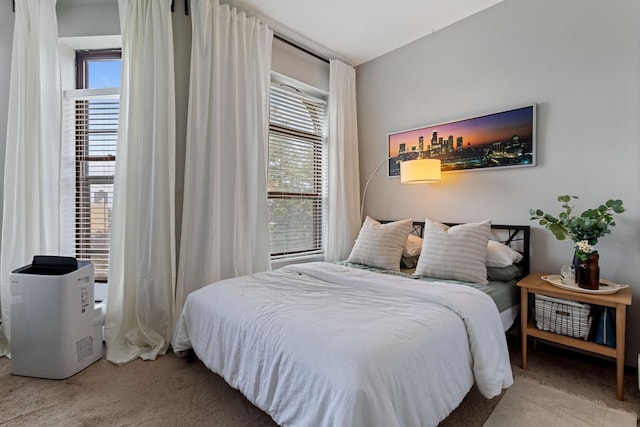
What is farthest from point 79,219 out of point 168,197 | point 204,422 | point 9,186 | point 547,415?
point 547,415

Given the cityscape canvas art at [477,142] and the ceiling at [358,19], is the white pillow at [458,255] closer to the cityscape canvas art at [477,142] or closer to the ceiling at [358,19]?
the cityscape canvas art at [477,142]

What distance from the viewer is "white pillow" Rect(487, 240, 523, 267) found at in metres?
2.28

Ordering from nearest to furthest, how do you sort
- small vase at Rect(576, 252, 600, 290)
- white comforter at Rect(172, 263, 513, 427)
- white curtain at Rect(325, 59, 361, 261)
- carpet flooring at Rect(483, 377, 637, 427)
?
1. white comforter at Rect(172, 263, 513, 427)
2. carpet flooring at Rect(483, 377, 637, 427)
3. small vase at Rect(576, 252, 600, 290)
4. white curtain at Rect(325, 59, 361, 261)

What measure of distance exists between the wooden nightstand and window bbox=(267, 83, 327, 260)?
2.12m

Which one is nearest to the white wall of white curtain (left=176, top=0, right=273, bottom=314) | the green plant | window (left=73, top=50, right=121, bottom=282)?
the green plant

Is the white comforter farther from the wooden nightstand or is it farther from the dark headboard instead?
the dark headboard

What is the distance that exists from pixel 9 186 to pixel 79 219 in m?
0.53

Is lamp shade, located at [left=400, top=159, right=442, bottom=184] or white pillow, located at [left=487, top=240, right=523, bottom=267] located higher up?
lamp shade, located at [left=400, top=159, right=442, bottom=184]

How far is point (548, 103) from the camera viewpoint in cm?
239

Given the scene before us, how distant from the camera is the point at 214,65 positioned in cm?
255

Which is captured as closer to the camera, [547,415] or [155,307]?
[547,415]

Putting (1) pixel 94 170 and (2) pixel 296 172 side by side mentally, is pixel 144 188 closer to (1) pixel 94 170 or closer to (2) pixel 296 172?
(1) pixel 94 170

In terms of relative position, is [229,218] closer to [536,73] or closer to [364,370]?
[364,370]

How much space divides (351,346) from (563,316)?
1.69m
